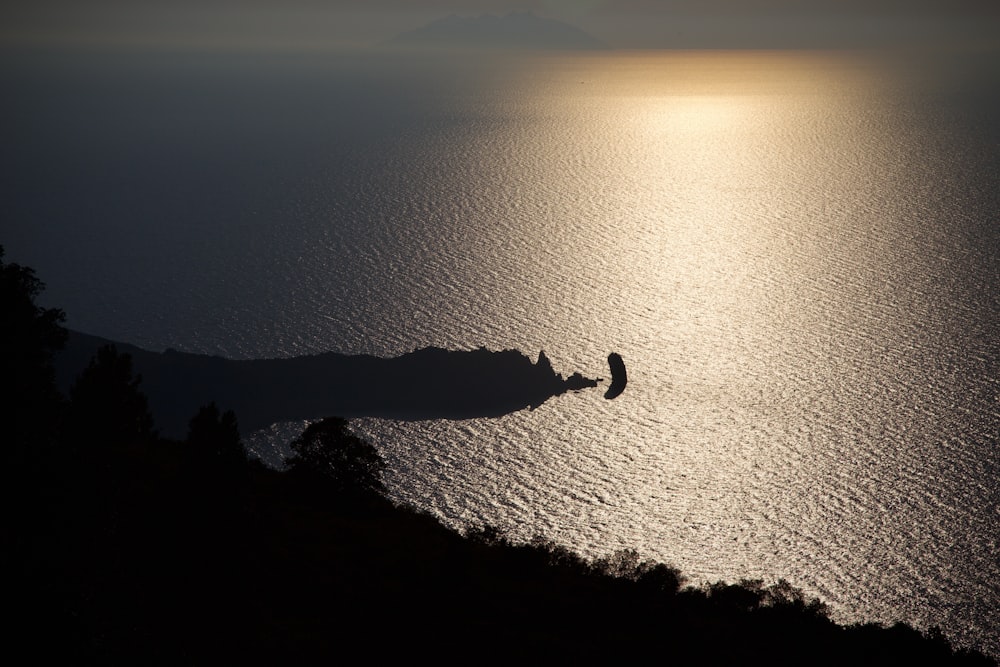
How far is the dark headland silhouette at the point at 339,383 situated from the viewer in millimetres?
89750

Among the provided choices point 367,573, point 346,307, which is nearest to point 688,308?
point 346,307

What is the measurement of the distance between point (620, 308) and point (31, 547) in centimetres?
10420

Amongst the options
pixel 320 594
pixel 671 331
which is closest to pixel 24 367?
pixel 320 594

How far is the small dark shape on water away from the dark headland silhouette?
2326 millimetres

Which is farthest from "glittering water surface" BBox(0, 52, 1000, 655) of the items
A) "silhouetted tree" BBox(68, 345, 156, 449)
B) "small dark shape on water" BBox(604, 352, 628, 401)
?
"silhouetted tree" BBox(68, 345, 156, 449)

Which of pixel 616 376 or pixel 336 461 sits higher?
pixel 616 376

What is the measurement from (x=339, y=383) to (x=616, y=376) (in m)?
31.8

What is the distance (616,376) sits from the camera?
321 feet

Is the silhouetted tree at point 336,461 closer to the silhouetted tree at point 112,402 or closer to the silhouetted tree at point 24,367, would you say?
the silhouetted tree at point 112,402

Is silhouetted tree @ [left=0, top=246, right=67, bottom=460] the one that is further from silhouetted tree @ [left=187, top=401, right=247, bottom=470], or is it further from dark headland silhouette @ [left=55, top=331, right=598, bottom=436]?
dark headland silhouette @ [left=55, top=331, right=598, bottom=436]

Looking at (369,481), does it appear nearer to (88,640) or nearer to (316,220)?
(88,640)

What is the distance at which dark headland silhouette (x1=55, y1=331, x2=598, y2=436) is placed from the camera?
8975 centimetres

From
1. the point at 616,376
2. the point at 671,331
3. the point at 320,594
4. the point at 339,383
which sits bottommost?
the point at 320,594

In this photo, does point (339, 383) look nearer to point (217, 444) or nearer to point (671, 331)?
point (671, 331)
